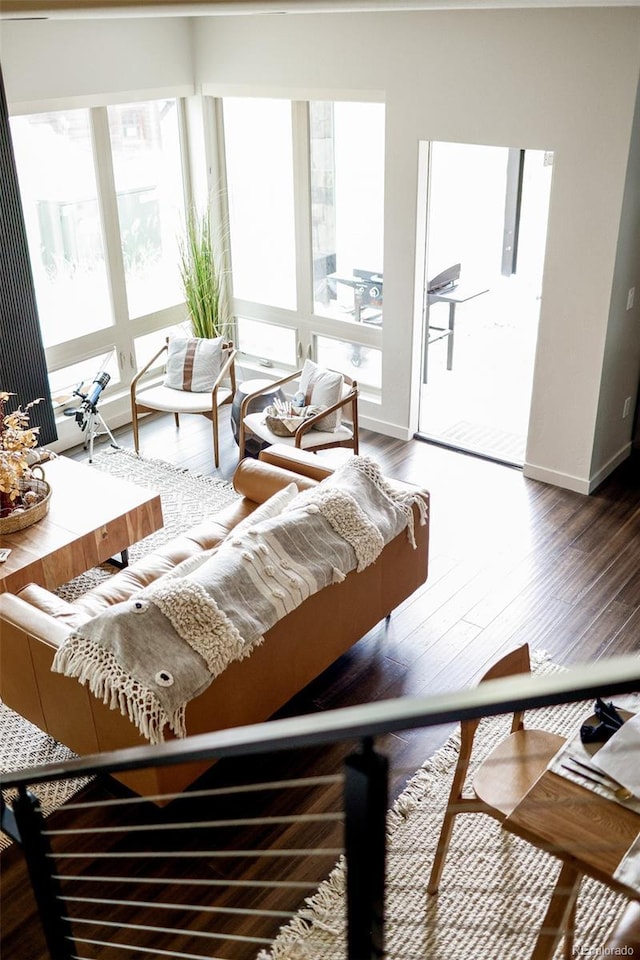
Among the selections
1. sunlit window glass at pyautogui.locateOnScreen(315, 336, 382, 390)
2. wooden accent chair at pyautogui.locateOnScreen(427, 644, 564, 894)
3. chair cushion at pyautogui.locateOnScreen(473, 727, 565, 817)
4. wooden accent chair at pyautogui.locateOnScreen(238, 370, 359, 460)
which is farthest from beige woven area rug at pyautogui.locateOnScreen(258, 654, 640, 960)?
sunlit window glass at pyautogui.locateOnScreen(315, 336, 382, 390)

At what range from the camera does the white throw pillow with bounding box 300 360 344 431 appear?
563 cm

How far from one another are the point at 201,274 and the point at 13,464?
9.19ft

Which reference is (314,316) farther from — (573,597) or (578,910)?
(578,910)

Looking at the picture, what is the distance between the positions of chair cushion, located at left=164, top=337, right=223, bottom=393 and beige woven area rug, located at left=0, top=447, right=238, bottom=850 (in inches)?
23.6

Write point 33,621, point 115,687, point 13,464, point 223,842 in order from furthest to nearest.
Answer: point 13,464
point 33,621
point 223,842
point 115,687

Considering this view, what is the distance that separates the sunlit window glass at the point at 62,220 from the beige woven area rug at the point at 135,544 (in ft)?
3.36

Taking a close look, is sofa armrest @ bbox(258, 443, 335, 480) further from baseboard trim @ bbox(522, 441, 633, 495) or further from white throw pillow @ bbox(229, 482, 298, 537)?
baseboard trim @ bbox(522, 441, 633, 495)

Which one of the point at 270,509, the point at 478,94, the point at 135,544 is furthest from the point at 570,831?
the point at 478,94

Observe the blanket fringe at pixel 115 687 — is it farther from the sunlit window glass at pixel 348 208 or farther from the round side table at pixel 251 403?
the sunlit window glass at pixel 348 208

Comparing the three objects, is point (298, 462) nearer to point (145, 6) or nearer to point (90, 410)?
point (90, 410)

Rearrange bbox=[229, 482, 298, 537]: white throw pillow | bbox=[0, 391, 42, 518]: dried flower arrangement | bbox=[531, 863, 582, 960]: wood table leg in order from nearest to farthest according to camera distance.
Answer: bbox=[531, 863, 582, 960]: wood table leg < bbox=[229, 482, 298, 537]: white throw pillow < bbox=[0, 391, 42, 518]: dried flower arrangement

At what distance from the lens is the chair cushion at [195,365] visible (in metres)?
6.26

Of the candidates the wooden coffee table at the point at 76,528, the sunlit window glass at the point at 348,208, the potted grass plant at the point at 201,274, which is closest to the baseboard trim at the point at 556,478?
the sunlit window glass at the point at 348,208

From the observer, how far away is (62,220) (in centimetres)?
609
